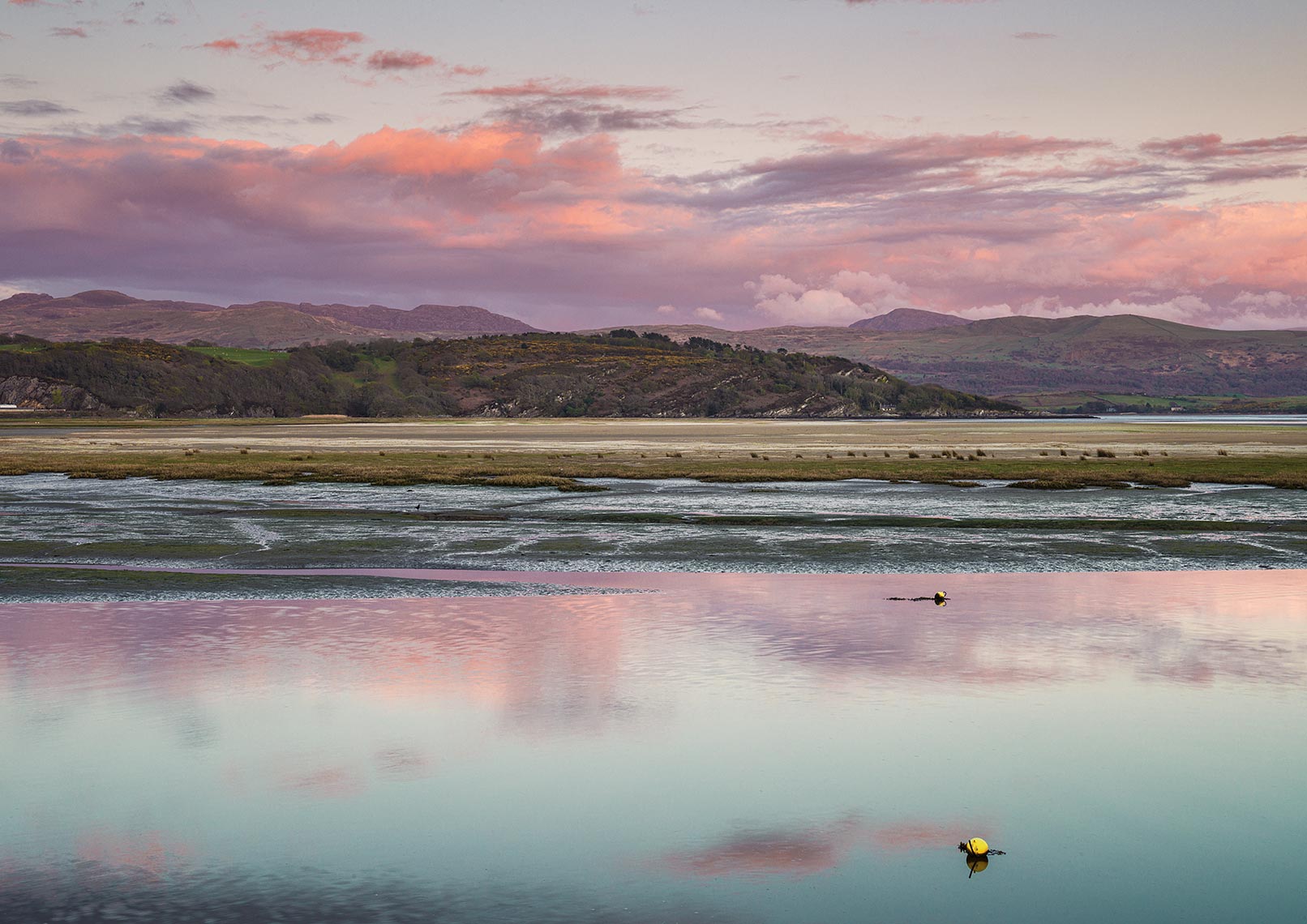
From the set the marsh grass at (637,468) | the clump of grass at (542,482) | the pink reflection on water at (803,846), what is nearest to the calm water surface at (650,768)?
the pink reflection on water at (803,846)

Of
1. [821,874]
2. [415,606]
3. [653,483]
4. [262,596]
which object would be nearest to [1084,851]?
[821,874]

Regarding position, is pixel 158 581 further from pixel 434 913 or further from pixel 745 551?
pixel 434 913

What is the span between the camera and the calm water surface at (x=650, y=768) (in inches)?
381

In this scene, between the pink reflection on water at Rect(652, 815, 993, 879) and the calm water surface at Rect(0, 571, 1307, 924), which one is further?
the pink reflection on water at Rect(652, 815, 993, 879)

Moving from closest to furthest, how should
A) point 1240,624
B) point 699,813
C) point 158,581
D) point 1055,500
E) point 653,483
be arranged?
point 699,813 < point 1240,624 < point 158,581 < point 1055,500 < point 653,483

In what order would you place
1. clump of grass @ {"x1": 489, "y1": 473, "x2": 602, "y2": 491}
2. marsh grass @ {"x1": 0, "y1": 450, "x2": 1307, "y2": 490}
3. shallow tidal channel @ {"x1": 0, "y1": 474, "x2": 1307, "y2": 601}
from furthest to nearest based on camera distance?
marsh grass @ {"x1": 0, "y1": 450, "x2": 1307, "y2": 490} → clump of grass @ {"x1": 489, "y1": 473, "x2": 602, "y2": 491} → shallow tidal channel @ {"x1": 0, "y1": 474, "x2": 1307, "y2": 601}

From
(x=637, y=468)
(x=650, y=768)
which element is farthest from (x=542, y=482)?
(x=650, y=768)

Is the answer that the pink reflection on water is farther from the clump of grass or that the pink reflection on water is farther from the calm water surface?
the clump of grass

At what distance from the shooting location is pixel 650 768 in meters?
13.1

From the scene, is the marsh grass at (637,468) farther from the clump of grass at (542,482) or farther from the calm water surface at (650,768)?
the calm water surface at (650,768)

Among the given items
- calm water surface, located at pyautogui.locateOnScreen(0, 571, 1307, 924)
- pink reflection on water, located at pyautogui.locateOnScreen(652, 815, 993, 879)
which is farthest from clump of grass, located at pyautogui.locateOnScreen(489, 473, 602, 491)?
pink reflection on water, located at pyautogui.locateOnScreen(652, 815, 993, 879)

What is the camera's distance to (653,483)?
61500 mm

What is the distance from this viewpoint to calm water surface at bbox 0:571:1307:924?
31.8ft

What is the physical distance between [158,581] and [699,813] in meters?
19.6
